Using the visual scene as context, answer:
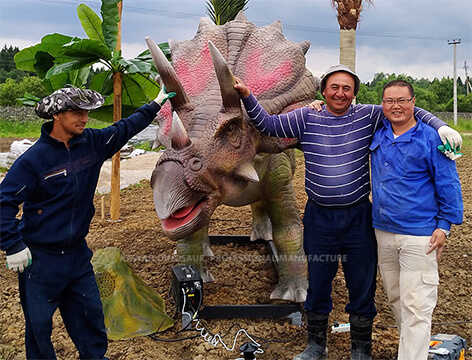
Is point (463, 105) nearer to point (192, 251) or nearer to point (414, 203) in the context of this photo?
point (192, 251)

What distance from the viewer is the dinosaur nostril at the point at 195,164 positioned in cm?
278

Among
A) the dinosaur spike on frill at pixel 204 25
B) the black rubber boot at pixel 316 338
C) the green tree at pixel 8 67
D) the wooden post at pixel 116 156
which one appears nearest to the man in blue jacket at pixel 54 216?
the dinosaur spike on frill at pixel 204 25

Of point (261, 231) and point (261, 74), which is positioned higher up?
point (261, 74)

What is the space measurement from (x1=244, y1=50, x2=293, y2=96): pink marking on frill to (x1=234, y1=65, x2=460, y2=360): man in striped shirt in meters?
0.37

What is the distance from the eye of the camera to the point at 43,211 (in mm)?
2561

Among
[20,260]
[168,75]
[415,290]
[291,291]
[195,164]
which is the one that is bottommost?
[291,291]

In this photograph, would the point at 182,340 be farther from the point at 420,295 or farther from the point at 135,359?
the point at 420,295

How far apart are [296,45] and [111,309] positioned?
2.37m

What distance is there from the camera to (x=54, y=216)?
2.59 meters

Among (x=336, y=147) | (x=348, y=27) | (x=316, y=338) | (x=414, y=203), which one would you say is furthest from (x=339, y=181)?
(x=348, y=27)

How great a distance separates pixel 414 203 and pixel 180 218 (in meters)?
1.30

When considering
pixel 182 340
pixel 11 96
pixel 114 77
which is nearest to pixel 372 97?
pixel 11 96

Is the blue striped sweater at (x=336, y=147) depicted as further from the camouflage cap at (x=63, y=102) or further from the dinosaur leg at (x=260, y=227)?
the dinosaur leg at (x=260, y=227)

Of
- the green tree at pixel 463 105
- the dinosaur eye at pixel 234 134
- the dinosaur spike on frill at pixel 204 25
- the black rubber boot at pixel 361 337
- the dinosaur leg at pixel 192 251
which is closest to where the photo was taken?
the dinosaur eye at pixel 234 134
